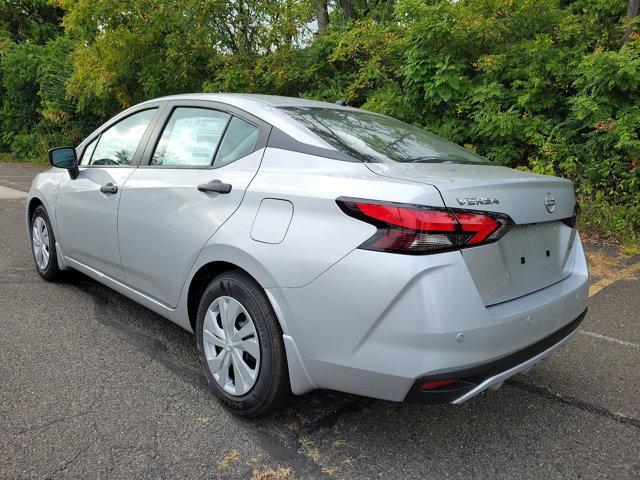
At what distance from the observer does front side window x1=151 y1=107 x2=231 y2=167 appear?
9.63ft

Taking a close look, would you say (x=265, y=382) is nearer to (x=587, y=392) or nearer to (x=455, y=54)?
(x=587, y=392)

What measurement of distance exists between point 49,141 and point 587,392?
764 inches

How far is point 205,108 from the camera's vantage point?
3088mm

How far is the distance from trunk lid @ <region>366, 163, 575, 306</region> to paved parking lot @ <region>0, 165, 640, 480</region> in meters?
0.73

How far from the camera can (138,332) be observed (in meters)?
3.58

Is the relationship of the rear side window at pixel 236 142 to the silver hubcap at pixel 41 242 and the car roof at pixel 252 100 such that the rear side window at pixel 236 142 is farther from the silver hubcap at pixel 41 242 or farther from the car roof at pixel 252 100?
the silver hubcap at pixel 41 242

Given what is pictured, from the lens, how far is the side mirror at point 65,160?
3.89 meters

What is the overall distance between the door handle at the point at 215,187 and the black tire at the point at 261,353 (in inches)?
16.0

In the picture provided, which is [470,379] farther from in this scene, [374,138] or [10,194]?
[10,194]

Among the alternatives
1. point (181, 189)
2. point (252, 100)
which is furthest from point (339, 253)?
point (252, 100)

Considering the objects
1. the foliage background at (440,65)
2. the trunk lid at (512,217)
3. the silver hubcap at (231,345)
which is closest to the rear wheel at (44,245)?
the silver hubcap at (231,345)

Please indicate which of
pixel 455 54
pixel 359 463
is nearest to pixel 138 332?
pixel 359 463

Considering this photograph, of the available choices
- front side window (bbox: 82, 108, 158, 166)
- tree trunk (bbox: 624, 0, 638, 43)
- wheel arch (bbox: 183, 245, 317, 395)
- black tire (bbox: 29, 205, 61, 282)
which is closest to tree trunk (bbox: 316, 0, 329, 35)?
tree trunk (bbox: 624, 0, 638, 43)

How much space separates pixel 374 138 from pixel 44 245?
3.19m
